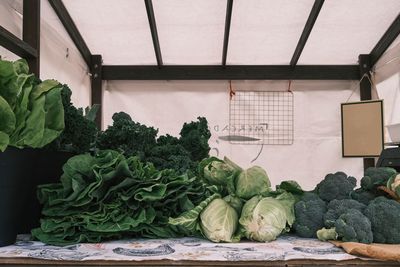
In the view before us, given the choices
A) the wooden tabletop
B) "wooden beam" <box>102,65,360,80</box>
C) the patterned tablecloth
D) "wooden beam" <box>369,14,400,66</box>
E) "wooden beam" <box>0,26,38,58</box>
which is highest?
"wooden beam" <box>369,14,400,66</box>

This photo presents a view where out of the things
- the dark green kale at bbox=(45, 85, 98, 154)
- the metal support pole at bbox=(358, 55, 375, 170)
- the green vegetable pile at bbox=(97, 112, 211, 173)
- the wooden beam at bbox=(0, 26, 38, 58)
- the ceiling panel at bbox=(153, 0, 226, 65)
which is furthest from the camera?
the metal support pole at bbox=(358, 55, 375, 170)

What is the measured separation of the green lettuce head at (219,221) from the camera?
4.35ft

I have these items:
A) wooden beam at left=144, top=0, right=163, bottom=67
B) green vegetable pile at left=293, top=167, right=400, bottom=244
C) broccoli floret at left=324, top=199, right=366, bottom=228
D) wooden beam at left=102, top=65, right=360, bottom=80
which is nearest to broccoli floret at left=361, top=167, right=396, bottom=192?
green vegetable pile at left=293, top=167, right=400, bottom=244

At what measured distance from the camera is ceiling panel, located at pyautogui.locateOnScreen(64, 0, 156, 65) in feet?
11.5

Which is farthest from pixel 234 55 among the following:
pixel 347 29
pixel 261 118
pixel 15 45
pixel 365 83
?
pixel 15 45

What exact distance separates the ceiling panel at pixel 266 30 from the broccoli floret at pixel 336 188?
7.28 ft

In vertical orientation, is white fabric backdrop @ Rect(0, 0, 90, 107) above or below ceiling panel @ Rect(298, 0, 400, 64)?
below

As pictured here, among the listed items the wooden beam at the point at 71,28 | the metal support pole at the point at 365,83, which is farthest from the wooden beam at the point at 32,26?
the metal support pole at the point at 365,83

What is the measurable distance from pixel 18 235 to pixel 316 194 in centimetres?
104

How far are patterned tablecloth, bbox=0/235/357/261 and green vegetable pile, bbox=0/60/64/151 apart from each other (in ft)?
1.01

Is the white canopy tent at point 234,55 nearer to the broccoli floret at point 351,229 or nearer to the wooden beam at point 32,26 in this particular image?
the wooden beam at point 32,26

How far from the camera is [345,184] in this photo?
1.52m

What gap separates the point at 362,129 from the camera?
3.73m

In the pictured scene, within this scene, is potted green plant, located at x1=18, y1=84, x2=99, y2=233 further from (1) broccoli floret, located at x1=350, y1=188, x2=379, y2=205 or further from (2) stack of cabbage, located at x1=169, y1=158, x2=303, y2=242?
(1) broccoli floret, located at x1=350, y1=188, x2=379, y2=205
